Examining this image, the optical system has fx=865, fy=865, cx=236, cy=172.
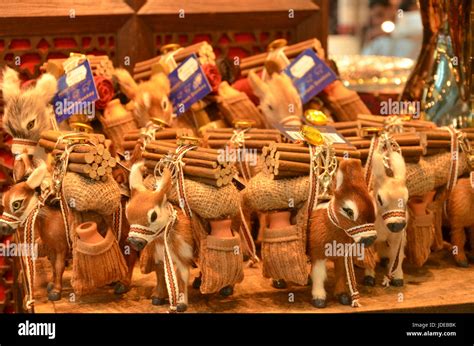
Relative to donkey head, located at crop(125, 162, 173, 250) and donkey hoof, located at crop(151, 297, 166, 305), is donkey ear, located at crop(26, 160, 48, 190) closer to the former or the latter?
donkey head, located at crop(125, 162, 173, 250)

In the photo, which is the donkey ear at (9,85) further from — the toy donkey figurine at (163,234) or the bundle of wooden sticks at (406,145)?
the bundle of wooden sticks at (406,145)

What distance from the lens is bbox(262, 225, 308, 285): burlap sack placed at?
1788 millimetres

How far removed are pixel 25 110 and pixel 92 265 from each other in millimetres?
414

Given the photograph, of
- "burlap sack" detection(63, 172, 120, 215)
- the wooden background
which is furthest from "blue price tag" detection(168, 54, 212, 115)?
"burlap sack" detection(63, 172, 120, 215)

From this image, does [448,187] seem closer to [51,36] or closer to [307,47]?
[307,47]

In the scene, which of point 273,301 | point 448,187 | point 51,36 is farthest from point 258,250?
point 51,36

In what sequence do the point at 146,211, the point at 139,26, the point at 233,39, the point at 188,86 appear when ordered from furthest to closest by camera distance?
1. the point at 233,39
2. the point at 139,26
3. the point at 188,86
4. the point at 146,211

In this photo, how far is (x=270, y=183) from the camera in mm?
1808

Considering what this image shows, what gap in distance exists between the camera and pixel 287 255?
1788 mm

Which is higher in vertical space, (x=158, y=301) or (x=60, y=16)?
(x=60, y=16)

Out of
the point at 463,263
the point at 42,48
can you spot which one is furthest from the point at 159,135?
the point at 463,263

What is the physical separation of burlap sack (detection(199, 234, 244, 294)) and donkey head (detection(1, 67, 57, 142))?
50 cm

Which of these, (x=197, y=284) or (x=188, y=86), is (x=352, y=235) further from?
(x=188, y=86)
